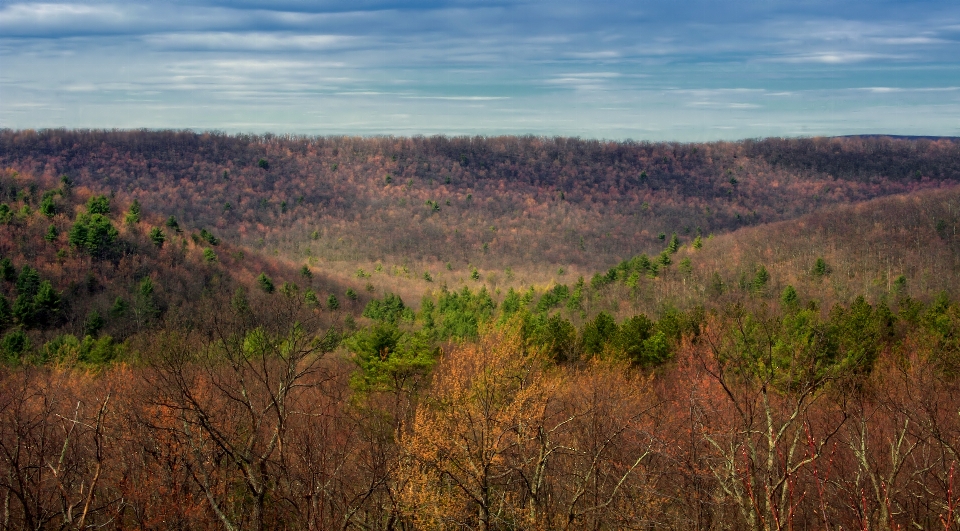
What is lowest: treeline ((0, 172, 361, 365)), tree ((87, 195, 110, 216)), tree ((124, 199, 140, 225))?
treeline ((0, 172, 361, 365))

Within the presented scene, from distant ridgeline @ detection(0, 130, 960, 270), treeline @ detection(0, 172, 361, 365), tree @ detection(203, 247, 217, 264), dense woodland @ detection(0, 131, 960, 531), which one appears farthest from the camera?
distant ridgeline @ detection(0, 130, 960, 270)

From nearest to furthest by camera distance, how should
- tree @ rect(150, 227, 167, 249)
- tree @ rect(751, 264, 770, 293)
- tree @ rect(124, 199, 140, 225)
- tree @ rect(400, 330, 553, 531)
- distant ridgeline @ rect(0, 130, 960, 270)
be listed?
tree @ rect(400, 330, 553, 531), tree @ rect(751, 264, 770, 293), tree @ rect(150, 227, 167, 249), tree @ rect(124, 199, 140, 225), distant ridgeline @ rect(0, 130, 960, 270)

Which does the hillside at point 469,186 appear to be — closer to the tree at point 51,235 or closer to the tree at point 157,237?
the tree at point 157,237

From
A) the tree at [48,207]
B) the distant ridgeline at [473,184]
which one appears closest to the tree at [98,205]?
the tree at [48,207]

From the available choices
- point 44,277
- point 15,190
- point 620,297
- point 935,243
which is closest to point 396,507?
point 44,277

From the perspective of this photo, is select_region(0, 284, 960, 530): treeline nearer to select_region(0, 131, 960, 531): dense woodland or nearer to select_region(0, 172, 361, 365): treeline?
select_region(0, 131, 960, 531): dense woodland

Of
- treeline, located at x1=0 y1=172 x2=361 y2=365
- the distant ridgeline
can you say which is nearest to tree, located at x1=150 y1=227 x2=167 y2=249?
treeline, located at x1=0 y1=172 x2=361 y2=365

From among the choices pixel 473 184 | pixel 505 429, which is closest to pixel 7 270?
pixel 505 429
